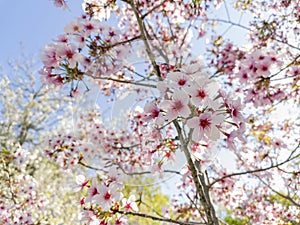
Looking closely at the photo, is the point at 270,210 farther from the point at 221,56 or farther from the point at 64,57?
the point at 64,57

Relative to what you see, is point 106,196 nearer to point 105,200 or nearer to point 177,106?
point 105,200

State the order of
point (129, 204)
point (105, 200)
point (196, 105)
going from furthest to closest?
point (129, 204) < point (105, 200) < point (196, 105)

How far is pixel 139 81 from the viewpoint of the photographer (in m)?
1.93

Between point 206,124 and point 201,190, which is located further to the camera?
point 201,190

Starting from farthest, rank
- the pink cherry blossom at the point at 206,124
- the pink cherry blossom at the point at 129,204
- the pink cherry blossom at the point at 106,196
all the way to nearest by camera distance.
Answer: the pink cherry blossom at the point at 129,204
the pink cherry blossom at the point at 106,196
the pink cherry blossom at the point at 206,124

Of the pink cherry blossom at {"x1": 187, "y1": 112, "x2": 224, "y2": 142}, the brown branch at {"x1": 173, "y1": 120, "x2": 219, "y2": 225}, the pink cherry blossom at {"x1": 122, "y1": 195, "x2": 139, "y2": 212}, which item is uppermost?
the brown branch at {"x1": 173, "y1": 120, "x2": 219, "y2": 225}

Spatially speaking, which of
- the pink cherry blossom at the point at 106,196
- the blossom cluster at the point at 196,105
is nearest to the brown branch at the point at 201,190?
the blossom cluster at the point at 196,105

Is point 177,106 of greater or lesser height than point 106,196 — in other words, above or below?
above

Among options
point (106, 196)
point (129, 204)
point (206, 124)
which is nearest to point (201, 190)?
point (129, 204)

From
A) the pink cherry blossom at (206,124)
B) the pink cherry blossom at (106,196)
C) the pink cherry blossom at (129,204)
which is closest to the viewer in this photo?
the pink cherry blossom at (206,124)

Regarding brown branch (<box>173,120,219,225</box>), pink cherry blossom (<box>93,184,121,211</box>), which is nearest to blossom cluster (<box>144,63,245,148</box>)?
brown branch (<box>173,120,219,225</box>)

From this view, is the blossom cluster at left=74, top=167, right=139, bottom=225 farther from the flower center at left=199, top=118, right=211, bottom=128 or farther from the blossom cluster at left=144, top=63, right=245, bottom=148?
the flower center at left=199, top=118, right=211, bottom=128

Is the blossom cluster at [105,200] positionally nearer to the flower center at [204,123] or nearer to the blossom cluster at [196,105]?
the blossom cluster at [196,105]

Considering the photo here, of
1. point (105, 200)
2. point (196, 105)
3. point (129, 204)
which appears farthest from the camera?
point (129, 204)
